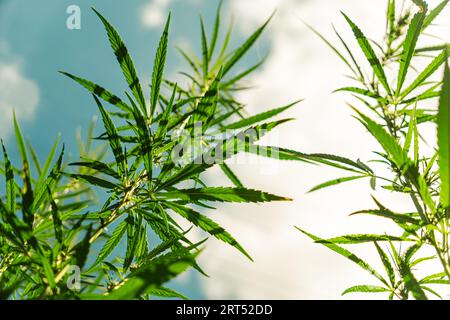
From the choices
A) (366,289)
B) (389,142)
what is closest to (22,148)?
(389,142)

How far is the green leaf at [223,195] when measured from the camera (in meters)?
0.76

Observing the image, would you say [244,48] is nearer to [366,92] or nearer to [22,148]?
[366,92]

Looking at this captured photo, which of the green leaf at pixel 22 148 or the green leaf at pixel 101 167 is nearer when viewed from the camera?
the green leaf at pixel 22 148

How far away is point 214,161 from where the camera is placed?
857 mm

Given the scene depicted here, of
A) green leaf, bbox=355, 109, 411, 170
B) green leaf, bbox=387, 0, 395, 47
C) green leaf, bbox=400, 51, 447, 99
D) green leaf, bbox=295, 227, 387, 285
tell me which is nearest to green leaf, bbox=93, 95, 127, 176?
green leaf, bbox=295, 227, 387, 285

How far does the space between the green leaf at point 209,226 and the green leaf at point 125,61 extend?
359 millimetres

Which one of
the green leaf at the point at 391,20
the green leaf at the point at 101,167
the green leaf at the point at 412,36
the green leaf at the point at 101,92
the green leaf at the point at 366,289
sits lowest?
the green leaf at the point at 366,289

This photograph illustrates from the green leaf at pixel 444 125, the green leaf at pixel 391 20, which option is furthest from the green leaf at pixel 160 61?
the green leaf at pixel 391 20

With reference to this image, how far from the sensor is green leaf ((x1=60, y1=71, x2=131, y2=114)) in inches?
36.3

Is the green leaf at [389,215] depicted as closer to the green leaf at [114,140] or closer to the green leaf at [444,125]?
the green leaf at [444,125]

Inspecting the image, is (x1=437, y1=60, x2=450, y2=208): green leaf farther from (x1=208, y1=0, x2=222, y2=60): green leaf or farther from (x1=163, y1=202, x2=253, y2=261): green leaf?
(x1=208, y1=0, x2=222, y2=60): green leaf

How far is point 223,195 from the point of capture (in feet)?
2.68

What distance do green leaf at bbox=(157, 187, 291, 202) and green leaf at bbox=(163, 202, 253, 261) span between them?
0.06 meters

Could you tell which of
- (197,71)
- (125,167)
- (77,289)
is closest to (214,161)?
(125,167)
